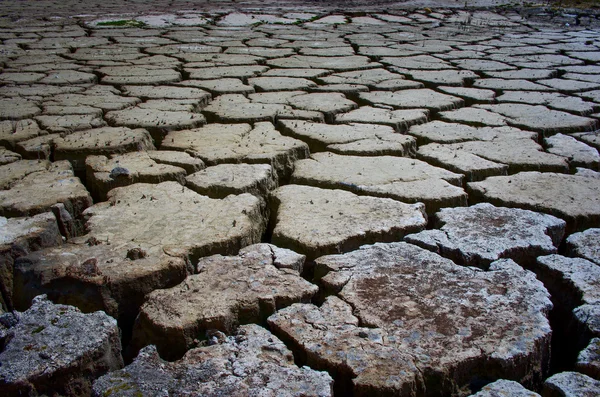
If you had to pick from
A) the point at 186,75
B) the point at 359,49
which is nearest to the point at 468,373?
the point at 186,75

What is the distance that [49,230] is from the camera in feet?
5.09

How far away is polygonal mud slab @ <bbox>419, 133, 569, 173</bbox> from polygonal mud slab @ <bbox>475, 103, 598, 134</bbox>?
213 mm

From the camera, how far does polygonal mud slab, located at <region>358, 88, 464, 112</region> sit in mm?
2859

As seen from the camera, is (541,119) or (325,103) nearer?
(541,119)

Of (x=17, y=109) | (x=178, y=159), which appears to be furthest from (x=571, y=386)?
(x=17, y=109)

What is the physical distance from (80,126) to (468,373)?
6.12 ft

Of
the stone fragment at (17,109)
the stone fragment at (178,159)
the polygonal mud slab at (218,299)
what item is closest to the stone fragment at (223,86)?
the stone fragment at (17,109)

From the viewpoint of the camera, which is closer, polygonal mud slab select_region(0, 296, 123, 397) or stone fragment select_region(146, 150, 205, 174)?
polygonal mud slab select_region(0, 296, 123, 397)

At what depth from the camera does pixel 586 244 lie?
153 centimetres

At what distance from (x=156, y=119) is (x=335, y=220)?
1.19 metres

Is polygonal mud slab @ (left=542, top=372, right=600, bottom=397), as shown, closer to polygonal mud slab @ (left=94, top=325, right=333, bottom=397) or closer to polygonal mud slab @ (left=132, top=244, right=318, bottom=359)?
polygonal mud slab @ (left=94, top=325, right=333, bottom=397)

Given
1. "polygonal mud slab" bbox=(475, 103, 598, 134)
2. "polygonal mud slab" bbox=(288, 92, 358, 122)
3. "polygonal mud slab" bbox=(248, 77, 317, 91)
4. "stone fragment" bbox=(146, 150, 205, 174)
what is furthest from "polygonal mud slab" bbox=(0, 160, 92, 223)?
"polygonal mud slab" bbox=(475, 103, 598, 134)

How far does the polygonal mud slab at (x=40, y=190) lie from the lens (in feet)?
5.48

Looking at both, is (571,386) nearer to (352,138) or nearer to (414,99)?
(352,138)
